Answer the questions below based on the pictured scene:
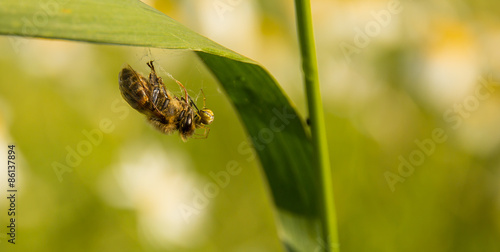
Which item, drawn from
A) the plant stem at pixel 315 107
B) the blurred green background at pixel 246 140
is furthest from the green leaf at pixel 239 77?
the blurred green background at pixel 246 140

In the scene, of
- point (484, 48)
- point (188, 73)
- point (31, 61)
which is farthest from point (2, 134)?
point (484, 48)

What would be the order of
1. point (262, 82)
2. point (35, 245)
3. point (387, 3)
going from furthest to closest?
point (387, 3)
point (35, 245)
point (262, 82)

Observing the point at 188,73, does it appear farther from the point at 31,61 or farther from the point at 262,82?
the point at 262,82

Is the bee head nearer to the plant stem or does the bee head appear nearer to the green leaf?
the green leaf

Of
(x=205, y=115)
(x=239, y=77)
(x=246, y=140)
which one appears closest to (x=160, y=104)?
(x=205, y=115)

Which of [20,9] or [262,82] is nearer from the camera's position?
[20,9]

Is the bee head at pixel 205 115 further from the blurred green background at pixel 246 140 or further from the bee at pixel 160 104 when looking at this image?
the blurred green background at pixel 246 140
